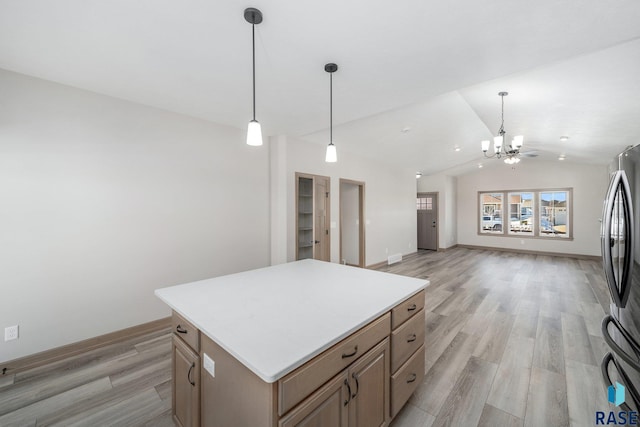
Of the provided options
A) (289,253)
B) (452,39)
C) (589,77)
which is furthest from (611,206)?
(289,253)

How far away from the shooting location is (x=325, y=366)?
1079 millimetres

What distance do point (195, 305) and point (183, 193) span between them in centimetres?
203

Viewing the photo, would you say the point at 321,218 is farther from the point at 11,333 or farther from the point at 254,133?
the point at 11,333

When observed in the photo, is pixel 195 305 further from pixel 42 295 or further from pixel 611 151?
pixel 611 151

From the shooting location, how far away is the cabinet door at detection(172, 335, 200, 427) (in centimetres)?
132

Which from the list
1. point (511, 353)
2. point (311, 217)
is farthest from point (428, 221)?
point (511, 353)

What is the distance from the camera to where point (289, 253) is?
157 inches

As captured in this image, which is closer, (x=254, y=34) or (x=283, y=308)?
(x=283, y=308)

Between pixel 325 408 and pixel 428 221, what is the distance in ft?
28.8

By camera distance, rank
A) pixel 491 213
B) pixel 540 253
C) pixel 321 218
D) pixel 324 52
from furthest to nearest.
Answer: pixel 491 213 → pixel 540 253 → pixel 321 218 → pixel 324 52

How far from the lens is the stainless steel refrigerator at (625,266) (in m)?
1.20

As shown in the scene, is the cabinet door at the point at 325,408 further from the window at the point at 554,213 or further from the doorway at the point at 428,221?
the window at the point at 554,213

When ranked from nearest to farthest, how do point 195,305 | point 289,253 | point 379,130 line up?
point 195,305 < point 289,253 < point 379,130

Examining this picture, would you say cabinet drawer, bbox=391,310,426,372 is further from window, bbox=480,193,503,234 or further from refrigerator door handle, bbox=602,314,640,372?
window, bbox=480,193,503,234
